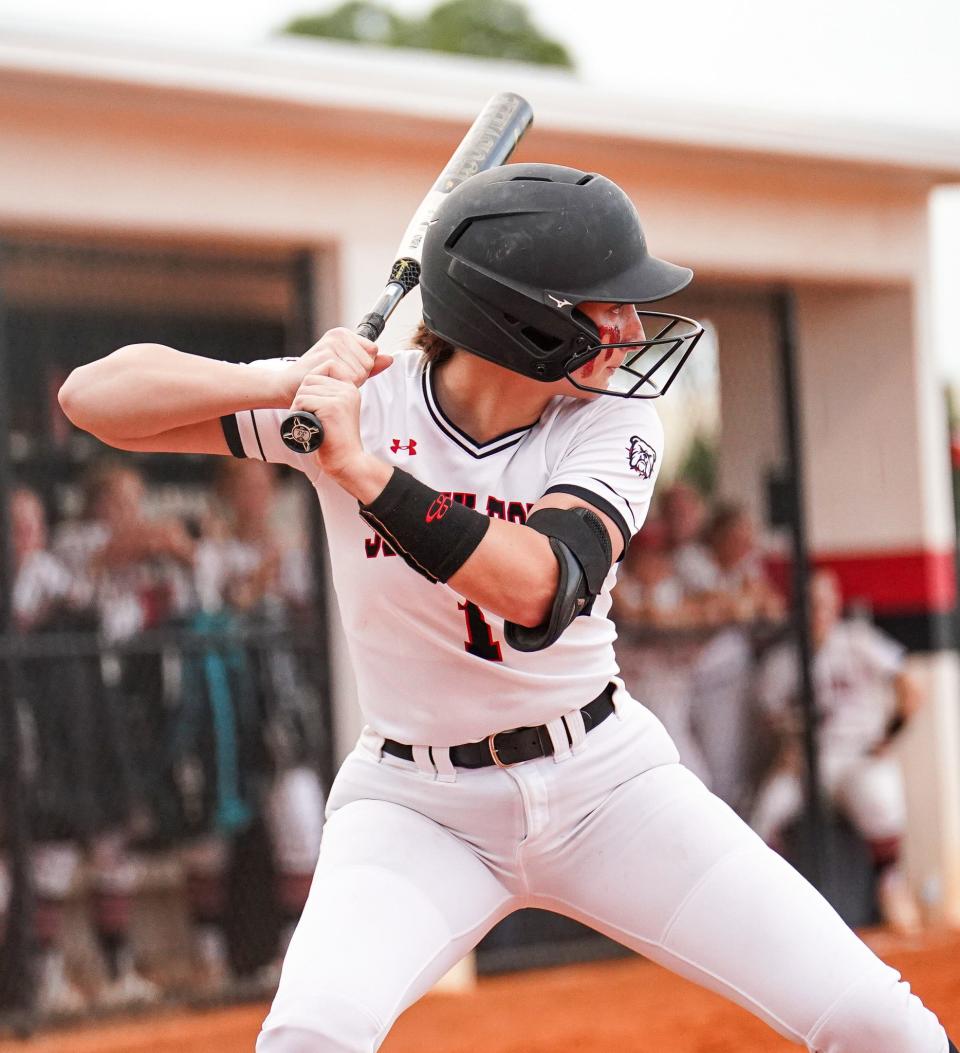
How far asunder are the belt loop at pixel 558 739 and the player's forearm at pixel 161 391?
0.72 meters

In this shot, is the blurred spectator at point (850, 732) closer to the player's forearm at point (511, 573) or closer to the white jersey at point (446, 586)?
the white jersey at point (446, 586)

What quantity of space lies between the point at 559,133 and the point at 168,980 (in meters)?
3.73

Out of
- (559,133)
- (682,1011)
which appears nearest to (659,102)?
(559,133)

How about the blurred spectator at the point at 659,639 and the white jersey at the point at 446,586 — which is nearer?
the white jersey at the point at 446,586

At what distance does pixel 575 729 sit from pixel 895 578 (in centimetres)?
519

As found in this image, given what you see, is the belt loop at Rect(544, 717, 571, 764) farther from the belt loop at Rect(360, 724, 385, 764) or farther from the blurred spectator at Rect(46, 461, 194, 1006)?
the blurred spectator at Rect(46, 461, 194, 1006)

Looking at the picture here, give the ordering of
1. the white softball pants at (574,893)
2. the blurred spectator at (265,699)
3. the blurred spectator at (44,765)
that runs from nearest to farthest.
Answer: the white softball pants at (574,893) → the blurred spectator at (44,765) → the blurred spectator at (265,699)

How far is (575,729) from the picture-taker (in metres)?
2.65

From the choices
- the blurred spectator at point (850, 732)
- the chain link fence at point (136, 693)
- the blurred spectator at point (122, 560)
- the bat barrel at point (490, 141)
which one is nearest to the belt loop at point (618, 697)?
the bat barrel at point (490, 141)

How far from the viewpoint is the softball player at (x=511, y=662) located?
2.39m

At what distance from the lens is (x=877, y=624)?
7.55 meters

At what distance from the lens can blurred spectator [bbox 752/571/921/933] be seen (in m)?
7.02

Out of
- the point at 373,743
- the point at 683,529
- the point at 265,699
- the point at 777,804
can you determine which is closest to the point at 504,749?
the point at 373,743

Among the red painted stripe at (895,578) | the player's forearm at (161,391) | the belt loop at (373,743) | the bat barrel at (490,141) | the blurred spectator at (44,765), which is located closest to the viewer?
the player's forearm at (161,391)
